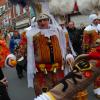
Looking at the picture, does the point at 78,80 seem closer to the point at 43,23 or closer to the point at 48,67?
the point at 48,67

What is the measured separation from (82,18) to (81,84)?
60.2 ft

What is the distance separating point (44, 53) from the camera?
5.14 meters

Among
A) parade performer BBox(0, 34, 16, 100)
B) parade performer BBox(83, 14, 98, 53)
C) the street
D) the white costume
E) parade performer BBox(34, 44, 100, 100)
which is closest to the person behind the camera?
parade performer BBox(34, 44, 100, 100)

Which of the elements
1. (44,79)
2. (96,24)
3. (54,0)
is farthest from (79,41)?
(54,0)

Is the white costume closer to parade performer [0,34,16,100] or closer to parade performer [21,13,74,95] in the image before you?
parade performer [21,13,74,95]

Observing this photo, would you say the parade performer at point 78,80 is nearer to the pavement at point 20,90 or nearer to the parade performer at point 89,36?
the pavement at point 20,90

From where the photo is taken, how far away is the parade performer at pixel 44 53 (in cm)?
517

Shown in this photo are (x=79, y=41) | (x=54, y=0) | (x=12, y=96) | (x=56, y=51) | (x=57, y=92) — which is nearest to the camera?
(x=57, y=92)

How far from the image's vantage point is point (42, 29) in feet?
17.4

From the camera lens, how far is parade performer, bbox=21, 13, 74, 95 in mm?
5168

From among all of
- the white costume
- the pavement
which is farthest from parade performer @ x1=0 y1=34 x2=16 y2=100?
the pavement

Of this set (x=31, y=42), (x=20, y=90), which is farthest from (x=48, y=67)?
(x=20, y=90)

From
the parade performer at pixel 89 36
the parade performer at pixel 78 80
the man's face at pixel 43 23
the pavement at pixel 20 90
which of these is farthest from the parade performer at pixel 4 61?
the parade performer at pixel 89 36

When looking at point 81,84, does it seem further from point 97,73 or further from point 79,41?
point 79,41
